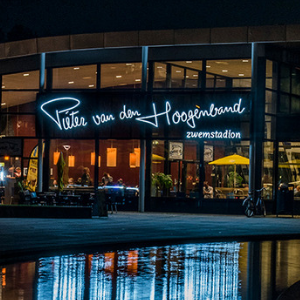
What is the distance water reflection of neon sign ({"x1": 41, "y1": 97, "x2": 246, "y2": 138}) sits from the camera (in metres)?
33.3

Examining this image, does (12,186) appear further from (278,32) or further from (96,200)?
(278,32)

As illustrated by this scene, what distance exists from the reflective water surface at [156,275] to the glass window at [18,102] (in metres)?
19.8

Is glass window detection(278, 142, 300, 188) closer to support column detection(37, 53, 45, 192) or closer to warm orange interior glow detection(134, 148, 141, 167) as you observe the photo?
warm orange interior glow detection(134, 148, 141, 167)

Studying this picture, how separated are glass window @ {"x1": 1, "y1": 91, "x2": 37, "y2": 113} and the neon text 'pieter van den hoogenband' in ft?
3.62

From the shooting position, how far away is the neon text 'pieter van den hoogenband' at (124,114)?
33375 millimetres

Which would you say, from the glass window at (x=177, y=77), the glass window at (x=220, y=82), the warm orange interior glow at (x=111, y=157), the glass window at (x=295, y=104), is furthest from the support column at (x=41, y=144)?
the glass window at (x=295, y=104)

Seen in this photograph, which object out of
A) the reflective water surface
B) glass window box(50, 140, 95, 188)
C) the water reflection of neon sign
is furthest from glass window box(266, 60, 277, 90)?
the reflective water surface

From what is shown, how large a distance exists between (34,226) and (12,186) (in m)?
13.2

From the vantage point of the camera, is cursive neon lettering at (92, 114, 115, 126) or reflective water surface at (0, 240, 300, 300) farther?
cursive neon lettering at (92, 114, 115, 126)

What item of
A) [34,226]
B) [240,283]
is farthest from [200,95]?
[240,283]


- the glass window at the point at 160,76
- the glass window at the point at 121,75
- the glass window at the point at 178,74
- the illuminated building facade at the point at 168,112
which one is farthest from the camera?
the glass window at the point at 121,75

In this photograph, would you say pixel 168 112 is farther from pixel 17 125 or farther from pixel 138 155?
pixel 17 125

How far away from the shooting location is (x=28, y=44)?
35.2m

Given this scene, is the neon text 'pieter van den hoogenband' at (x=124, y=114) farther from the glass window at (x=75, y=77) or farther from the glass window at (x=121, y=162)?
the glass window at (x=121, y=162)
